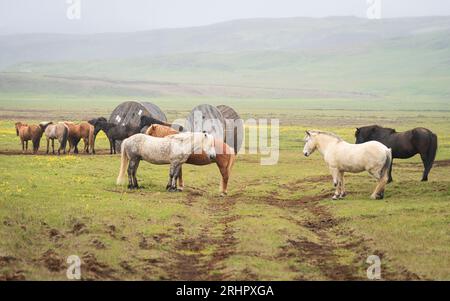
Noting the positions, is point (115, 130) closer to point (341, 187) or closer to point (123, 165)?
point (123, 165)

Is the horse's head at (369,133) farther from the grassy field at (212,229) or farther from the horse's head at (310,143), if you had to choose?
the horse's head at (310,143)

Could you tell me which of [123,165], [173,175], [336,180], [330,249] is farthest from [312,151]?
[330,249]

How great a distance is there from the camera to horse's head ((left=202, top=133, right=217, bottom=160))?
2077 cm

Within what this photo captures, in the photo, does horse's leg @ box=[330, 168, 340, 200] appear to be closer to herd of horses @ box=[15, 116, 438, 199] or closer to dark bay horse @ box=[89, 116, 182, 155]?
herd of horses @ box=[15, 116, 438, 199]

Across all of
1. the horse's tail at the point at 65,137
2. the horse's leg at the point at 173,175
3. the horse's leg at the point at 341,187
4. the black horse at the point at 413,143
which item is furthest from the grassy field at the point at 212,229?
the horse's tail at the point at 65,137

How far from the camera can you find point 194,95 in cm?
15125

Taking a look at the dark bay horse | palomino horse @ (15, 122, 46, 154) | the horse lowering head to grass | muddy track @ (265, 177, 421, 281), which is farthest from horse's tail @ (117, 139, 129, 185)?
palomino horse @ (15, 122, 46, 154)

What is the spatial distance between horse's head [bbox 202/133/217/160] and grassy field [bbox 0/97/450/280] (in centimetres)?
127

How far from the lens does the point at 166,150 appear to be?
20641 millimetres

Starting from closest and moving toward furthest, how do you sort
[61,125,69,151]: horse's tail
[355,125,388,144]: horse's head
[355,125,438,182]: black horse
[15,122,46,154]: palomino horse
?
[355,125,438,182]: black horse < [355,125,388,144]: horse's head < [61,125,69,151]: horse's tail < [15,122,46,154]: palomino horse

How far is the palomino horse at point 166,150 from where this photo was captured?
20625 mm

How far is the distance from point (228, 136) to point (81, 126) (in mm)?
6867

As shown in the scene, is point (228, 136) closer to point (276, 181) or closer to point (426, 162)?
point (276, 181)

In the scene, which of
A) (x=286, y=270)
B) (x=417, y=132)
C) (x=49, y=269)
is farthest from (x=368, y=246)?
(x=417, y=132)
